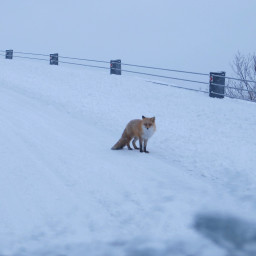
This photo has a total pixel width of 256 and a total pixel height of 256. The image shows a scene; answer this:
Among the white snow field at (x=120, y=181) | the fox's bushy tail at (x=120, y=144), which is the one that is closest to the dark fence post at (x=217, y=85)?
the white snow field at (x=120, y=181)

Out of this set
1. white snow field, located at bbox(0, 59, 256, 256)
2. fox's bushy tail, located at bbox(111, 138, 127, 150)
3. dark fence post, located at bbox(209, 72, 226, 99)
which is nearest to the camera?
white snow field, located at bbox(0, 59, 256, 256)

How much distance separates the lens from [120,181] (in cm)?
746

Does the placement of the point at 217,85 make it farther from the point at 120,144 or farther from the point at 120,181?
the point at 120,181

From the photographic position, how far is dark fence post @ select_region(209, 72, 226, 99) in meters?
16.2

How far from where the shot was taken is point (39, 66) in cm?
2628

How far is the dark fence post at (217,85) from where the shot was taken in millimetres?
16172

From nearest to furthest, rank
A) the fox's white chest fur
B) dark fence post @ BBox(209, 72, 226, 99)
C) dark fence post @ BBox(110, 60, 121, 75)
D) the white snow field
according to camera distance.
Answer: the white snow field, the fox's white chest fur, dark fence post @ BBox(209, 72, 226, 99), dark fence post @ BBox(110, 60, 121, 75)

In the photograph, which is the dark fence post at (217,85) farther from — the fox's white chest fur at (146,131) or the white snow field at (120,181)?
the fox's white chest fur at (146,131)

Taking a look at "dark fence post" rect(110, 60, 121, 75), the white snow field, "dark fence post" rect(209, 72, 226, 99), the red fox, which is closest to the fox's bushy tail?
the red fox

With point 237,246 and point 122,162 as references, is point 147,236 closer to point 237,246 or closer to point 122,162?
point 237,246

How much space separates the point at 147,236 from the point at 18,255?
5.18 feet

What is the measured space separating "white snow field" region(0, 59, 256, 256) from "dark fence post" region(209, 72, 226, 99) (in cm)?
197

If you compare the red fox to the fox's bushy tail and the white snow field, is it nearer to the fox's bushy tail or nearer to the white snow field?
the fox's bushy tail

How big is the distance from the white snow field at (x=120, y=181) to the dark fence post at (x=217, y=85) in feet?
6.48
